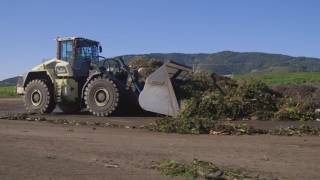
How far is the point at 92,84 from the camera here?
2305 centimetres

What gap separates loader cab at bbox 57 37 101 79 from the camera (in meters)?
24.6

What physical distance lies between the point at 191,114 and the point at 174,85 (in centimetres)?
216

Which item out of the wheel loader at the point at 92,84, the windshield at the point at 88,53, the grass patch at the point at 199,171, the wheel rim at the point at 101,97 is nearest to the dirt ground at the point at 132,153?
the grass patch at the point at 199,171

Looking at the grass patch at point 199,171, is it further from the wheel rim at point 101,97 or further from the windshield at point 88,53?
the windshield at point 88,53

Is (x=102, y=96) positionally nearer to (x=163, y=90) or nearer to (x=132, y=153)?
(x=163, y=90)

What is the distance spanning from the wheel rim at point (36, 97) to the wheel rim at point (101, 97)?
339 cm

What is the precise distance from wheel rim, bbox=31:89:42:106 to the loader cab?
1.72 metres

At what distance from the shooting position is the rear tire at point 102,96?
22.5m

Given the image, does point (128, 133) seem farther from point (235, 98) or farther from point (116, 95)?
point (116, 95)

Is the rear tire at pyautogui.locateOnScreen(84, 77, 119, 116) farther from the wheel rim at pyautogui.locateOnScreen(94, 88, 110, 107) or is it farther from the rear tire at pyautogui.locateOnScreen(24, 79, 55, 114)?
the rear tire at pyautogui.locateOnScreen(24, 79, 55, 114)

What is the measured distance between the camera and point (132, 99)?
22.7 metres

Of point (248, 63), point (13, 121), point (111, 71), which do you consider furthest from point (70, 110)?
point (248, 63)

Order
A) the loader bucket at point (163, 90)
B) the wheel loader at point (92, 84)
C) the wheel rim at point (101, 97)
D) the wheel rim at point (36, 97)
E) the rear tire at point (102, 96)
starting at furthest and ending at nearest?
1. the wheel rim at point (36, 97)
2. the wheel rim at point (101, 97)
3. the rear tire at point (102, 96)
4. the wheel loader at point (92, 84)
5. the loader bucket at point (163, 90)

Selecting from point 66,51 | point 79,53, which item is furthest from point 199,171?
point 66,51
